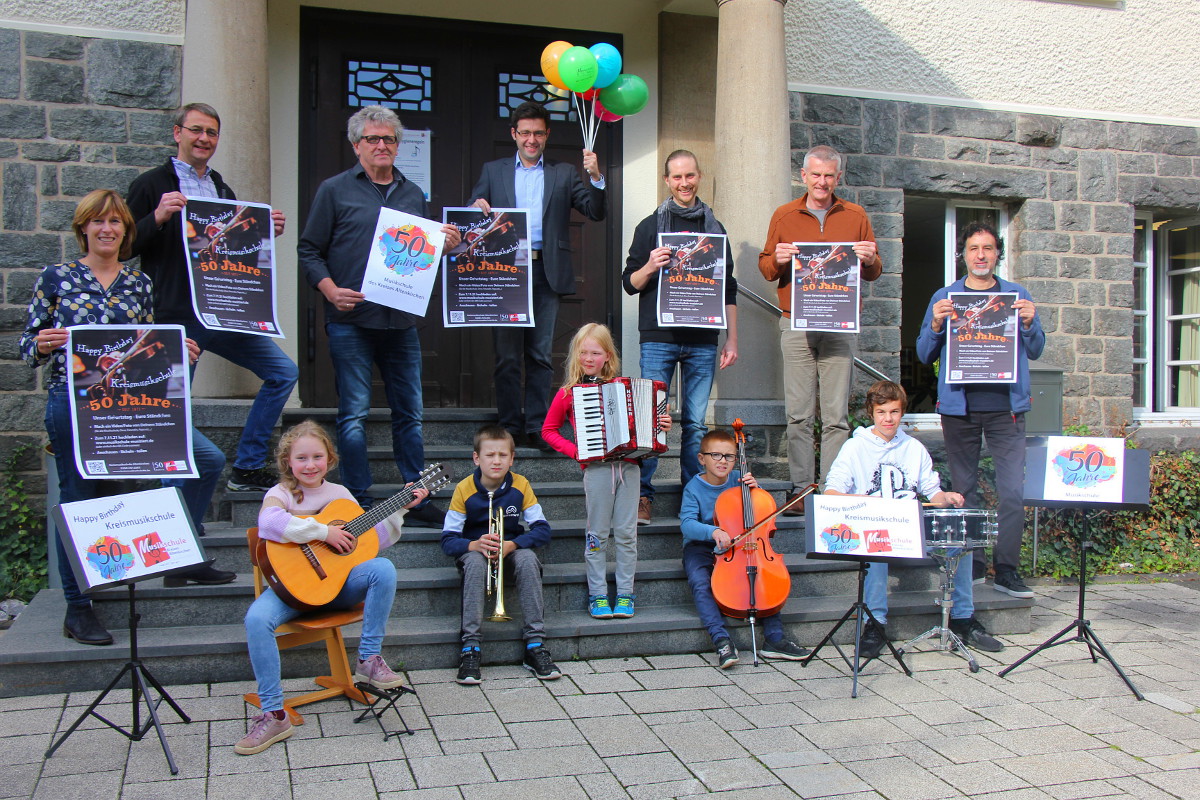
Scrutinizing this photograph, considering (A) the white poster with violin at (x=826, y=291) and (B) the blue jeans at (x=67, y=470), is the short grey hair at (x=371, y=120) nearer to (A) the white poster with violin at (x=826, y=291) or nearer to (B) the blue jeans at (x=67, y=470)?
(B) the blue jeans at (x=67, y=470)

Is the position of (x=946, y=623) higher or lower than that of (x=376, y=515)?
lower

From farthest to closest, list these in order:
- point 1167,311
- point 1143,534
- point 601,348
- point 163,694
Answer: point 1167,311
point 1143,534
point 601,348
point 163,694

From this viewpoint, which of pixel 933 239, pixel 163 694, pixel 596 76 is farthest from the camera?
pixel 933 239

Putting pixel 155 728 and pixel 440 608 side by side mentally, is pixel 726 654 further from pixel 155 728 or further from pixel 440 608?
pixel 155 728

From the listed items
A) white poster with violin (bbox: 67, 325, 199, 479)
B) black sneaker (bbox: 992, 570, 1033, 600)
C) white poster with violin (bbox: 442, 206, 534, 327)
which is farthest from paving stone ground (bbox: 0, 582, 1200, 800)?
white poster with violin (bbox: 442, 206, 534, 327)

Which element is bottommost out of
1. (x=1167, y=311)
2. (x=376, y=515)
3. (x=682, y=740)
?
(x=682, y=740)

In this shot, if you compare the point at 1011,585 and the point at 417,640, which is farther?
the point at 1011,585

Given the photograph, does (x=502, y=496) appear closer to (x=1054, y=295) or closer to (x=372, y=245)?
(x=372, y=245)

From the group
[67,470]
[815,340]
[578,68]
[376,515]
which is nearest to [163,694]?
[376,515]

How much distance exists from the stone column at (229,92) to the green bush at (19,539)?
1.36 meters

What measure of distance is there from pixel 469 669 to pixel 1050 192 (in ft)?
20.1

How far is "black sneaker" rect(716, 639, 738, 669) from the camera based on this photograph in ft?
15.1

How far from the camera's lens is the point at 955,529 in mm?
4605

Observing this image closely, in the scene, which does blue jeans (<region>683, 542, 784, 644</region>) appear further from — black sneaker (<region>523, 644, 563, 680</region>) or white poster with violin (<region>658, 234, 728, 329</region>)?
white poster with violin (<region>658, 234, 728, 329</region>)
